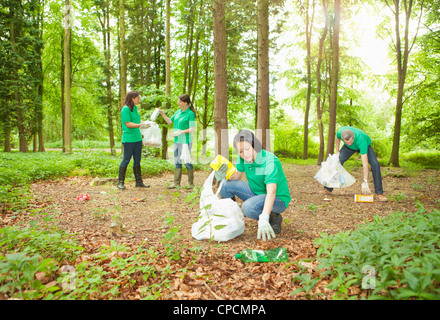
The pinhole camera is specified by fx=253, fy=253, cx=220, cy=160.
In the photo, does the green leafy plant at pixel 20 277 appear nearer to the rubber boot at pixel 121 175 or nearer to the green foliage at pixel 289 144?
the rubber boot at pixel 121 175

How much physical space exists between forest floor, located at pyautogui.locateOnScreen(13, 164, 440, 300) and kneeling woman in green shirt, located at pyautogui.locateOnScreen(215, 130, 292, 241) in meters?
0.25

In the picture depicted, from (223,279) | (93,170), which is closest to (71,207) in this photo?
(223,279)

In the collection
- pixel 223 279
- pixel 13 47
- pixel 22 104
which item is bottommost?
pixel 223 279

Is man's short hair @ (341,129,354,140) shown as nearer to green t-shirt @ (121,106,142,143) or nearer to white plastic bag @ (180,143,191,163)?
white plastic bag @ (180,143,191,163)

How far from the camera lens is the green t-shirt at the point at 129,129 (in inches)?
199

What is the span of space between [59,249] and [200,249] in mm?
1278

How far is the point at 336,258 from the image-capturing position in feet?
6.57

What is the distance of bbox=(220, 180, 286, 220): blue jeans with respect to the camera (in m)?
3.05

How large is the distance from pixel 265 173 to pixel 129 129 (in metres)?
3.38

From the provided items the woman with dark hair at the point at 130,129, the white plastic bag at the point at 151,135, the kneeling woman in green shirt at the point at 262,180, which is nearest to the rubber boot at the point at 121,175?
the woman with dark hair at the point at 130,129

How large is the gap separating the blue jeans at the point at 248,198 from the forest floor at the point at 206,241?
30 cm

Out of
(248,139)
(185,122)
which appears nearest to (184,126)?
(185,122)

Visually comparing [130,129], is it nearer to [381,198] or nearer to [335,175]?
[335,175]

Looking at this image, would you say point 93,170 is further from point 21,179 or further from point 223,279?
point 223,279
